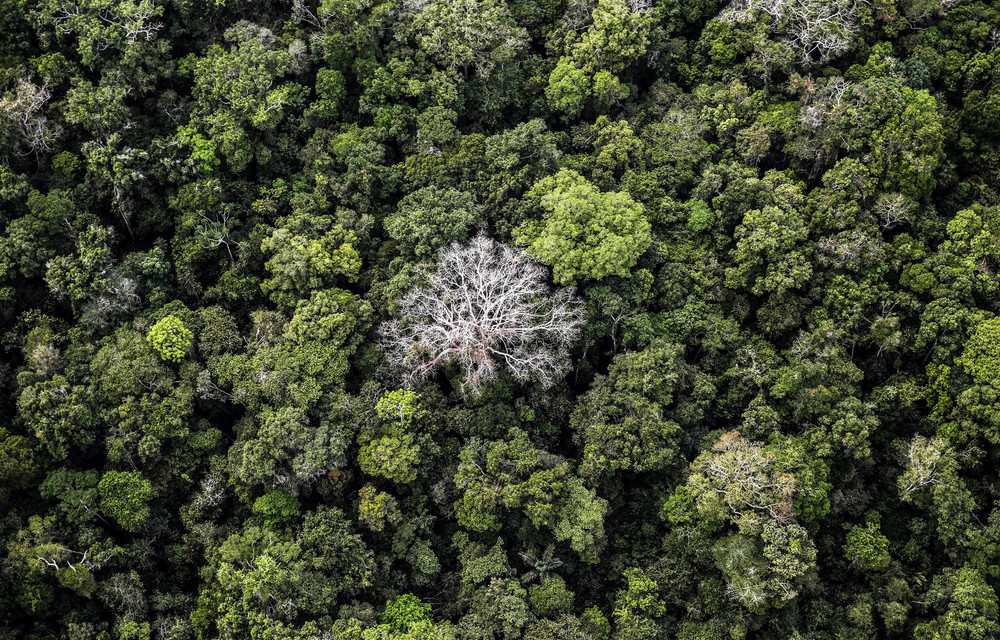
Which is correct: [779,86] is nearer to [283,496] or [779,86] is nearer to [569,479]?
[569,479]

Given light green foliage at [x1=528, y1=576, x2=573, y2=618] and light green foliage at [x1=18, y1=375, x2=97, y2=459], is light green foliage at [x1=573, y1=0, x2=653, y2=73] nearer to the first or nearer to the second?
light green foliage at [x1=528, y1=576, x2=573, y2=618]

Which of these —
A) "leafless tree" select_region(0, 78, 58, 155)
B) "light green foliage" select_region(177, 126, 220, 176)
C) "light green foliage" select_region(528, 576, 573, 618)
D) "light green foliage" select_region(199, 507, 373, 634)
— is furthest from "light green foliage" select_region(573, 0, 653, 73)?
"leafless tree" select_region(0, 78, 58, 155)

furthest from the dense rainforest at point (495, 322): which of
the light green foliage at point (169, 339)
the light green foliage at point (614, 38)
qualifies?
the light green foliage at point (614, 38)

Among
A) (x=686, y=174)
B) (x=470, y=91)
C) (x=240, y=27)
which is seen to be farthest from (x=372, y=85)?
(x=686, y=174)

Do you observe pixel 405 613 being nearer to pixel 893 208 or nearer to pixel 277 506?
pixel 277 506

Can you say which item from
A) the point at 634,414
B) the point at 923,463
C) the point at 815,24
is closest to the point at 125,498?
the point at 634,414

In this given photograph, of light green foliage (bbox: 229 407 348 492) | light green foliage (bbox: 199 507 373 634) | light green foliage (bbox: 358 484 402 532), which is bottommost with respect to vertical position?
light green foliage (bbox: 199 507 373 634)
